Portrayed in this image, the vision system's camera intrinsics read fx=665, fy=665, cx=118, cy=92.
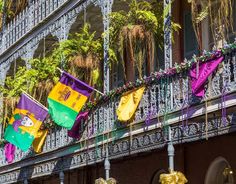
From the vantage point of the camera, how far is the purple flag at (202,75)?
10844mm

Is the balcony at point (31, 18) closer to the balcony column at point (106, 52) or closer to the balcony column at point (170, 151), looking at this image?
the balcony column at point (106, 52)

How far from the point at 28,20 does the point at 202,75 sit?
998 cm

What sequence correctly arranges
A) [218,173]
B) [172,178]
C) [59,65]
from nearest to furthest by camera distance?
[172,178]
[218,173]
[59,65]

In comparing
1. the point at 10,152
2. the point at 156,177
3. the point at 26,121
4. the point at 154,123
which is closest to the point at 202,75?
the point at 154,123

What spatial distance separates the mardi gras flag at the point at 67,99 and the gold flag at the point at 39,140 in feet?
7.29

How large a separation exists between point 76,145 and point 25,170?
3.33m

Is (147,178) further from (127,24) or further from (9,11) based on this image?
(9,11)

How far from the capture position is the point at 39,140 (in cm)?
1688

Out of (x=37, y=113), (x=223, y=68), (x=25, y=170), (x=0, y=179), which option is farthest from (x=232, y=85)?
(x=0, y=179)

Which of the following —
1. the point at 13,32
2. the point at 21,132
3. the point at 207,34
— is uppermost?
the point at 13,32

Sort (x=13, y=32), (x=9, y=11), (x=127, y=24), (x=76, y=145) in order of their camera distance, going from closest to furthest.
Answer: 1. (x=127, y=24)
2. (x=76, y=145)
3. (x=13, y=32)
4. (x=9, y=11)

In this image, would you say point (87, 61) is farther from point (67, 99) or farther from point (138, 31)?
point (138, 31)

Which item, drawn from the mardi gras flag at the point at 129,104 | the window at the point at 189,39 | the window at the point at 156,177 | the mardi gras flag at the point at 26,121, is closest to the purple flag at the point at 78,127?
the mardi gras flag at the point at 26,121

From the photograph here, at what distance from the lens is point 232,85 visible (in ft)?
34.2
